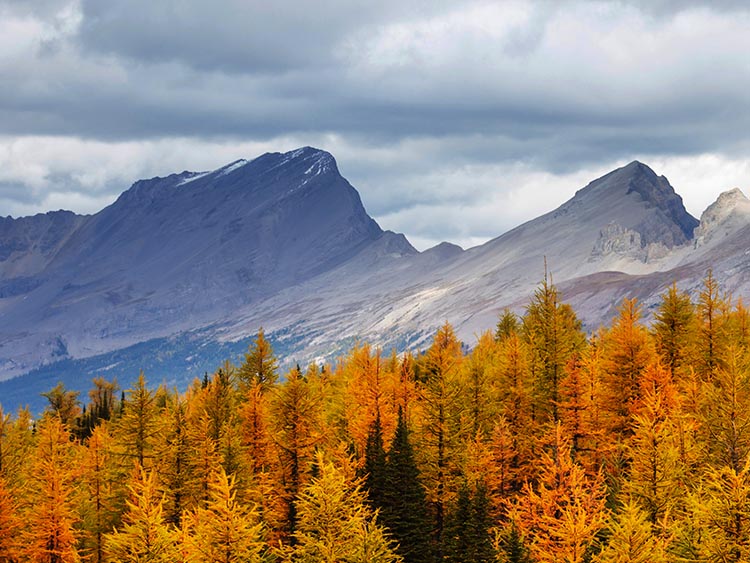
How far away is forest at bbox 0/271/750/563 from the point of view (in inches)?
1828

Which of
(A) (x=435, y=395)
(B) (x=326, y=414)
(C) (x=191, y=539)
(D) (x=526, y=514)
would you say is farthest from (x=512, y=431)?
(C) (x=191, y=539)

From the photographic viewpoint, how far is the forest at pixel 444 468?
4644 cm

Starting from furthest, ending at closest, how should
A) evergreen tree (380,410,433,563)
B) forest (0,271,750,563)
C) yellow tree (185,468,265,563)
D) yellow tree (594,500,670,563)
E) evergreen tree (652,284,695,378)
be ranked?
evergreen tree (652,284,695,378) < evergreen tree (380,410,433,563) < forest (0,271,750,563) < yellow tree (185,468,265,563) < yellow tree (594,500,670,563)

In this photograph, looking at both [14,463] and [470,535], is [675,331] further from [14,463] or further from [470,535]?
[14,463]

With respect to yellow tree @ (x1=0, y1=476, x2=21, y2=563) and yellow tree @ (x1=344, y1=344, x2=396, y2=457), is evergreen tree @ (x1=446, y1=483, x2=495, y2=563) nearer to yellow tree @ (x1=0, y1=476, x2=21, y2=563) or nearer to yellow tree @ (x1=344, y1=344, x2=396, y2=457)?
yellow tree @ (x1=344, y1=344, x2=396, y2=457)

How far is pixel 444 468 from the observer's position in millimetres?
65188

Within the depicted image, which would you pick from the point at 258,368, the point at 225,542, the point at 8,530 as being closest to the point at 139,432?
the point at 8,530

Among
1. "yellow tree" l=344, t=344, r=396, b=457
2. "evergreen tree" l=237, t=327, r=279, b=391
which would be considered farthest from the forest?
"evergreen tree" l=237, t=327, r=279, b=391

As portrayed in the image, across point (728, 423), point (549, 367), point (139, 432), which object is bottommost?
point (728, 423)

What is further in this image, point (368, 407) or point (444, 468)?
point (368, 407)

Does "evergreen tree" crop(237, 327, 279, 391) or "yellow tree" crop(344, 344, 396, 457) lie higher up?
"evergreen tree" crop(237, 327, 279, 391)

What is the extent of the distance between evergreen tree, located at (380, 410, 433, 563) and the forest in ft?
0.47

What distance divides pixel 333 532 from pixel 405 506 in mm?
10624

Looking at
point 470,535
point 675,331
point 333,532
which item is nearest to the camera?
point 333,532
